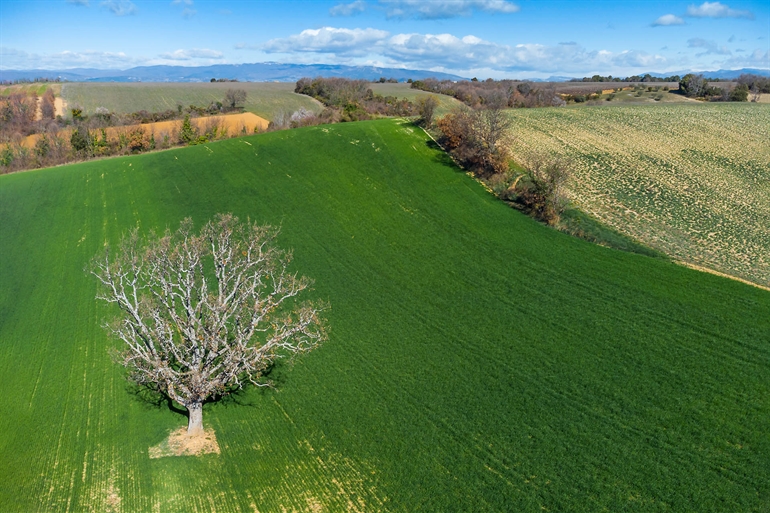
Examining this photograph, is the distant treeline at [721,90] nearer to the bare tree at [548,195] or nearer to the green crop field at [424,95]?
the green crop field at [424,95]

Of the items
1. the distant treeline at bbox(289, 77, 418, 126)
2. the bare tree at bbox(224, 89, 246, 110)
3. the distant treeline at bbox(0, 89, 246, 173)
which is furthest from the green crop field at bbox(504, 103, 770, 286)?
the bare tree at bbox(224, 89, 246, 110)

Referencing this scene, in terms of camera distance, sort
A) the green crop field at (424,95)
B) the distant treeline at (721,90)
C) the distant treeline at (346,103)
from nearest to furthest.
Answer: the distant treeline at (346,103), the green crop field at (424,95), the distant treeline at (721,90)

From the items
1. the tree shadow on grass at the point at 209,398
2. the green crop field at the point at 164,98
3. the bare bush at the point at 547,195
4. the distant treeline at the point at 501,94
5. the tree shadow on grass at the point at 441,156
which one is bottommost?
the tree shadow on grass at the point at 209,398

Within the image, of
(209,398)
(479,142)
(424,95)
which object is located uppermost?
(424,95)

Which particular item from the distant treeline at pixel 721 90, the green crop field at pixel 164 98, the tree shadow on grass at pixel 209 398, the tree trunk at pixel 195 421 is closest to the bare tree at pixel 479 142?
the tree shadow on grass at pixel 209 398

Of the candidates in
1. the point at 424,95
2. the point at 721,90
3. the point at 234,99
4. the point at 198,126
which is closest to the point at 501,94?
the point at 424,95

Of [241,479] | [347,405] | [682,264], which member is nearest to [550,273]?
[682,264]

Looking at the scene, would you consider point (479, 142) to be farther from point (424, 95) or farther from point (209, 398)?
point (424, 95)
